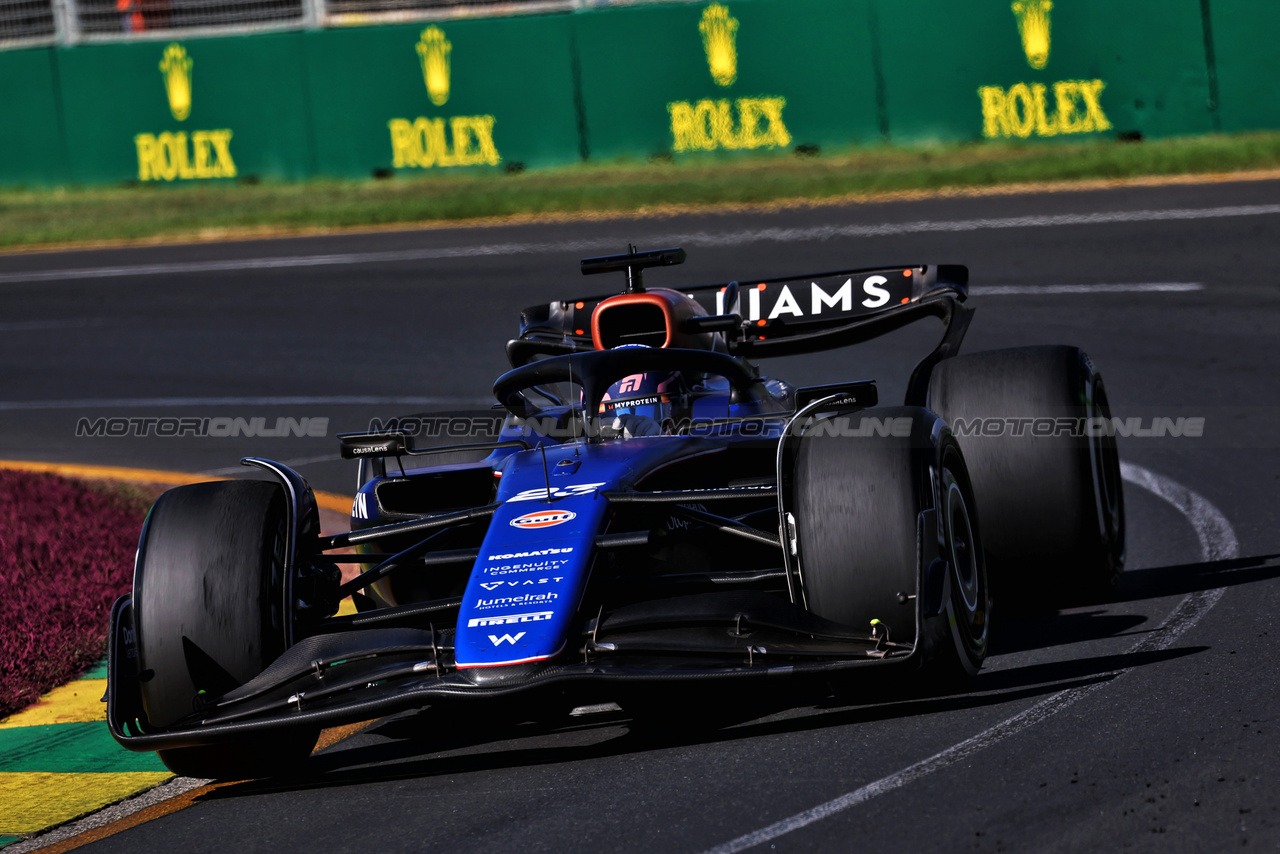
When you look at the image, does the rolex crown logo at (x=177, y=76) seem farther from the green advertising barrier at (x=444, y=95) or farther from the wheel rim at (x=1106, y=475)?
the wheel rim at (x=1106, y=475)

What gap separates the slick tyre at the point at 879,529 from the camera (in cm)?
511

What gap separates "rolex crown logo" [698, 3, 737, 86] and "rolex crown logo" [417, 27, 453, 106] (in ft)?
11.4

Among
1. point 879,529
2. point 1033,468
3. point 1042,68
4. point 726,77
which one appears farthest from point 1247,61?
point 879,529

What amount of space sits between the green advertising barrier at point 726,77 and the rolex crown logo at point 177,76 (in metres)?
5.60

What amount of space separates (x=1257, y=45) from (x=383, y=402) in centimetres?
1108

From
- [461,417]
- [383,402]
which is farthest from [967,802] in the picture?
[383,402]

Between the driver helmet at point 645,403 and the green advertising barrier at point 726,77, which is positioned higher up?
the green advertising barrier at point 726,77

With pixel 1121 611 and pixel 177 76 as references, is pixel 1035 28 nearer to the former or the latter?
pixel 177 76

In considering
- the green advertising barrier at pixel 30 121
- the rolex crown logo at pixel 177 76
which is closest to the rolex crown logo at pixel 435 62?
the rolex crown logo at pixel 177 76

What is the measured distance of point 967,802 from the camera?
4.46 metres

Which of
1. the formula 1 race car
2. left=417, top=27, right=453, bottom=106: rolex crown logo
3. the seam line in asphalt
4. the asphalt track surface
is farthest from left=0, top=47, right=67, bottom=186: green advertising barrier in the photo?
the formula 1 race car

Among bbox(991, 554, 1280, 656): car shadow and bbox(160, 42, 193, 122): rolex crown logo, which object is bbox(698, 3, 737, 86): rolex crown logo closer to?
bbox(160, 42, 193, 122): rolex crown logo

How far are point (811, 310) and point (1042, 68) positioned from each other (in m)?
11.4

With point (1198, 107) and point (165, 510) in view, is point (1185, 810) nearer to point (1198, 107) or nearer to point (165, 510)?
point (165, 510)
